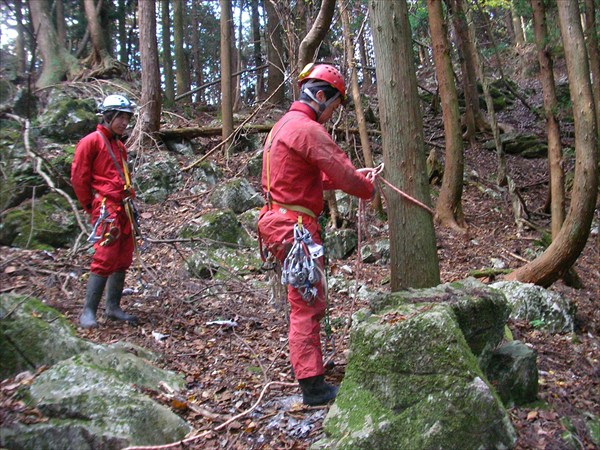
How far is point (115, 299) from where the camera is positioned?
18.4 feet

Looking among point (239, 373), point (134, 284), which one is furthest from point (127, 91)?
point (239, 373)

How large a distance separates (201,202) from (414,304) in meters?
7.24

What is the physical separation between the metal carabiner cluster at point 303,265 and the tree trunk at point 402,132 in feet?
2.31

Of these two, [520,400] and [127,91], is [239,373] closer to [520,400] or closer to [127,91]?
[520,400]

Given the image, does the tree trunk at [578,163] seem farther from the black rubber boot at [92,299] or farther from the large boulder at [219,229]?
the black rubber boot at [92,299]

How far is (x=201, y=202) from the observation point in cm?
1023

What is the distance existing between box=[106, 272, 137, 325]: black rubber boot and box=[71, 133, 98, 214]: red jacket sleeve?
88 centimetres

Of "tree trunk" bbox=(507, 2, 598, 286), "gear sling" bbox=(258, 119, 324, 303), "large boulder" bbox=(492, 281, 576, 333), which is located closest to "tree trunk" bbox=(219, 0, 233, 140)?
"tree trunk" bbox=(507, 2, 598, 286)

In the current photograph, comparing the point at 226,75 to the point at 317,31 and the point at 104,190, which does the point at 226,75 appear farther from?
the point at 104,190

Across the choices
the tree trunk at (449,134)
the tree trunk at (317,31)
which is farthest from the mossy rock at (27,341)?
the tree trunk at (449,134)

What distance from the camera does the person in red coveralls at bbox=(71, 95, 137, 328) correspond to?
17.3 feet

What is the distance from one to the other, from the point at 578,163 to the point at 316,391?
496cm

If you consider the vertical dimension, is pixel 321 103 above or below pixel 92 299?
above

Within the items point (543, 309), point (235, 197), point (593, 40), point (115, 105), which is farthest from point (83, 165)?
point (593, 40)
